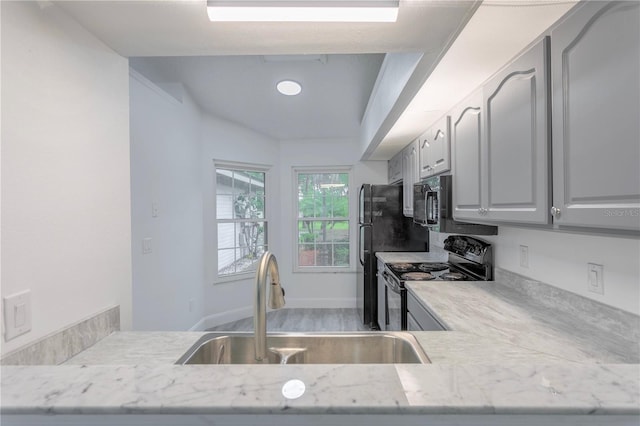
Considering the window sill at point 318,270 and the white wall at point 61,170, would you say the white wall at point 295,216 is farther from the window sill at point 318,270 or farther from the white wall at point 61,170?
the white wall at point 61,170

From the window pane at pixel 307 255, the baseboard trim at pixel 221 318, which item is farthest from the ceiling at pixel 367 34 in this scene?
the baseboard trim at pixel 221 318

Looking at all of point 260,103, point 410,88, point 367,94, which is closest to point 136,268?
point 260,103

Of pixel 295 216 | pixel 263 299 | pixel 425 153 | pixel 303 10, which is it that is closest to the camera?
pixel 263 299

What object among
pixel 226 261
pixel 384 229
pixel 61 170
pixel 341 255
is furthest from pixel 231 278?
pixel 61 170

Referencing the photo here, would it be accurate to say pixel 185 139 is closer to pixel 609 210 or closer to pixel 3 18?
pixel 3 18

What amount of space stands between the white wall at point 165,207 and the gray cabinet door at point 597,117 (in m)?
2.53

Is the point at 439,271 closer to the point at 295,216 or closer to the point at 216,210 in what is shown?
the point at 295,216

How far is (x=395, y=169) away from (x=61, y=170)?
10.5 ft

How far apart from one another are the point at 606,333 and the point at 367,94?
267 centimetres

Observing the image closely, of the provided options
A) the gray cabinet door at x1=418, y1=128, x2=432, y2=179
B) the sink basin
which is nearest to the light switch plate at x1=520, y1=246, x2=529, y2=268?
the gray cabinet door at x1=418, y1=128, x2=432, y2=179

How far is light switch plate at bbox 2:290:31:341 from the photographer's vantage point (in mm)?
774

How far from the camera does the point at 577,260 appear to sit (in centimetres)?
131

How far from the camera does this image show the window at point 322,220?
418cm

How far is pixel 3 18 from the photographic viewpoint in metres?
0.79
